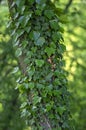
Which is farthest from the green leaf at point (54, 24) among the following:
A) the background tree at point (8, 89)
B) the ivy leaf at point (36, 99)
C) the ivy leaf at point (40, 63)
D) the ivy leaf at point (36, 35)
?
the background tree at point (8, 89)

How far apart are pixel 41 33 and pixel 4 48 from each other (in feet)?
17.5

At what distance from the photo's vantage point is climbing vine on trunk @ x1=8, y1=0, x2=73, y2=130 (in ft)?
13.5

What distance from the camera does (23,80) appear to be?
4.23 meters

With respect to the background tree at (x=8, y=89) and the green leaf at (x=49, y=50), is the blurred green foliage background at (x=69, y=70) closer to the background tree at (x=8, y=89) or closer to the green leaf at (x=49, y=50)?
the background tree at (x=8, y=89)

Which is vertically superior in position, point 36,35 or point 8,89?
point 36,35

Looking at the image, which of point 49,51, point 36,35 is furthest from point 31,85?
point 36,35

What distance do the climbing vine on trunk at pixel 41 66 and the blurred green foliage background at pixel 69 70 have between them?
12.9 ft

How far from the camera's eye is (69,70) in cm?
960

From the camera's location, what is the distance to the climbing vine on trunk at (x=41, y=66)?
411cm

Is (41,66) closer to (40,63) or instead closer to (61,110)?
(40,63)

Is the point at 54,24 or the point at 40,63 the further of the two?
the point at 54,24

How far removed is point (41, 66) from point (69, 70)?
218 inches

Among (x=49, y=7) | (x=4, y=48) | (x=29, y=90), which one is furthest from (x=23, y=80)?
(x=4, y=48)

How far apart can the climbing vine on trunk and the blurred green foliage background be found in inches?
154
